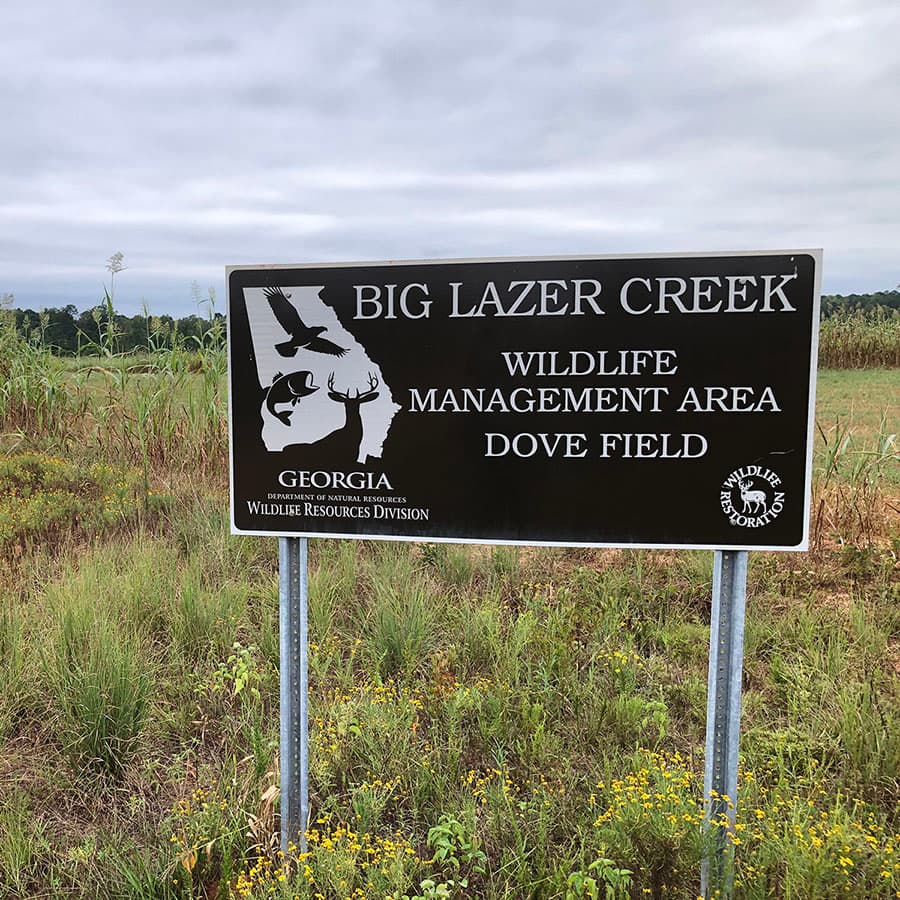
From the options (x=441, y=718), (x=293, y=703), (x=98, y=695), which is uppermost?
(x=293, y=703)

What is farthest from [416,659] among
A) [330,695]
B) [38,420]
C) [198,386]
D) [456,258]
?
[38,420]

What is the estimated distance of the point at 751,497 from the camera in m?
2.24

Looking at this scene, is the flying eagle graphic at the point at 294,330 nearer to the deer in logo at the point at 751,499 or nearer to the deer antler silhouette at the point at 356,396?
the deer antler silhouette at the point at 356,396

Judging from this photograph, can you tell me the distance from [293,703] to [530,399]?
51.4 inches

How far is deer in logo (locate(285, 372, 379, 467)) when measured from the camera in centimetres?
243

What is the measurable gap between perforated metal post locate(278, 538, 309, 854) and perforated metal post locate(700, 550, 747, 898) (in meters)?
1.33

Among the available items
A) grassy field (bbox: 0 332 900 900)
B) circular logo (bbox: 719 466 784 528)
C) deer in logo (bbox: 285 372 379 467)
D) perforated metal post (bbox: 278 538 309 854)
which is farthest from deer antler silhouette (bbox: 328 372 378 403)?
grassy field (bbox: 0 332 900 900)

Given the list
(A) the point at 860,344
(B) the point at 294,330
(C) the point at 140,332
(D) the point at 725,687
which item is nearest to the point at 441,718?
(D) the point at 725,687

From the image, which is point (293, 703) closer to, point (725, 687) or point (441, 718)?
point (441, 718)

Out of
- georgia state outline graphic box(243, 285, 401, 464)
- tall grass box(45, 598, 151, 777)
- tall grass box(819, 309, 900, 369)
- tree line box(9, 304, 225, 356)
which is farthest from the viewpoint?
tall grass box(819, 309, 900, 369)

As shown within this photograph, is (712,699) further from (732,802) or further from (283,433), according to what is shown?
(283,433)

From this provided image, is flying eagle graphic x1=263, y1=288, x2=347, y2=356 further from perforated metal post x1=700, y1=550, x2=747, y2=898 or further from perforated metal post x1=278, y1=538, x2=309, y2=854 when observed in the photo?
perforated metal post x1=700, y1=550, x2=747, y2=898

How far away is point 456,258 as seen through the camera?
92.0 inches

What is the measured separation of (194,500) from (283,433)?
137 inches
